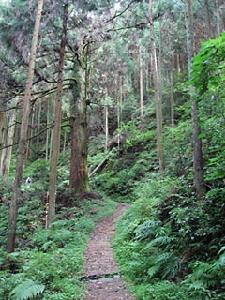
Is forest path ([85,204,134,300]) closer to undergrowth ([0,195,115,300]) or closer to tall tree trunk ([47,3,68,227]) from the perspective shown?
undergrowth ([0,195,115,300])

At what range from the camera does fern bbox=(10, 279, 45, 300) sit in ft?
19.8

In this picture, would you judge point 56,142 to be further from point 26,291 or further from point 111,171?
point 111,171

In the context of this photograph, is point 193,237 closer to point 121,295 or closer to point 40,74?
point 121,295

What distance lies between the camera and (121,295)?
21.9 feet

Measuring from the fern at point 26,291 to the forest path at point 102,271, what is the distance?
96cm

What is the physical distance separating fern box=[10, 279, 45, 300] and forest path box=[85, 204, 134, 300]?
3.15ft

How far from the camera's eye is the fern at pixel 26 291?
19.8ft

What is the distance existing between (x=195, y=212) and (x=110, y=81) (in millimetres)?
25212

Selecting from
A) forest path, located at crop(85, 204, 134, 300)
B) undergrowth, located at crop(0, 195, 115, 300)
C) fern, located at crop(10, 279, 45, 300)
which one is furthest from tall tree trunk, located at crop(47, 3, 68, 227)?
fern, located at crop(10, 279, 45, 300)

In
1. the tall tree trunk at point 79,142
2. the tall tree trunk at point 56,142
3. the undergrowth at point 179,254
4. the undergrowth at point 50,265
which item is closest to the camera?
the undergrowth at point 179,254

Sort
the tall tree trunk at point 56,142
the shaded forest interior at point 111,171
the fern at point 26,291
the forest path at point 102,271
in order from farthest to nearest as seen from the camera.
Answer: the tall tree trunk at point 56,142 → the shaded forest interior at point 111,171 → the forest path at point 102,271 → the fern at point 26,291

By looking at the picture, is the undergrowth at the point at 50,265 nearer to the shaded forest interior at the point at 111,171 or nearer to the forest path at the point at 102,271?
the shaded forest interior at the point at 111,171

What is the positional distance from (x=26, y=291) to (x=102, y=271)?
8.20 ft

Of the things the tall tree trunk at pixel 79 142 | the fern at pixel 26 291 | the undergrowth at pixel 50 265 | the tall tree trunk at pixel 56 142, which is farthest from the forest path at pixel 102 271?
the tall tree trunk at pixel 79 142
